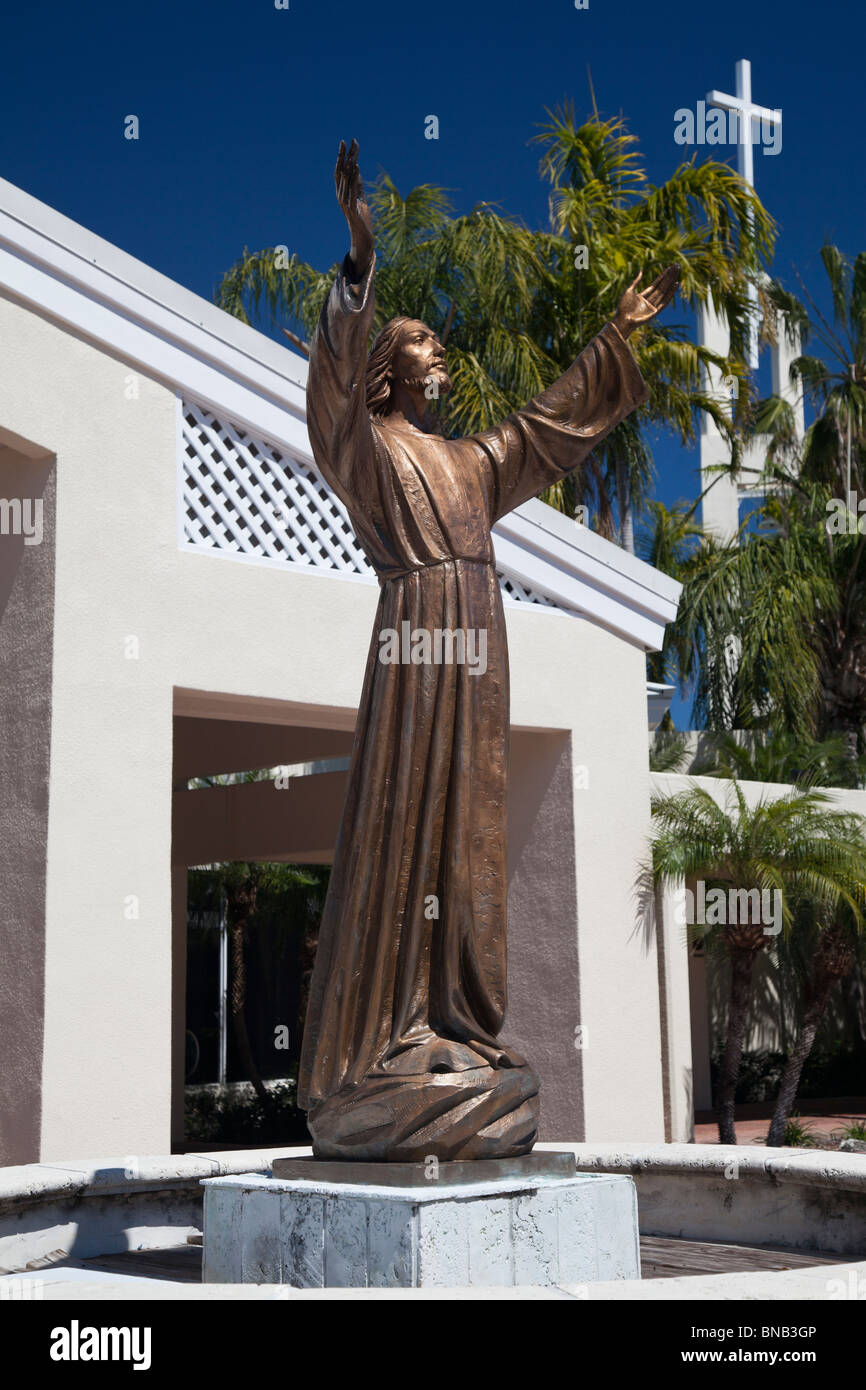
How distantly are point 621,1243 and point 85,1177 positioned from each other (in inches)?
78.6

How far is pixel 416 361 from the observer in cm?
482

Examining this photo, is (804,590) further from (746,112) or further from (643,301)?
(643,301)

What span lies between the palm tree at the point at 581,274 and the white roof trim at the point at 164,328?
8.31 meters

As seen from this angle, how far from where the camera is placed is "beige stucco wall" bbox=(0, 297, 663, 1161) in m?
7.84

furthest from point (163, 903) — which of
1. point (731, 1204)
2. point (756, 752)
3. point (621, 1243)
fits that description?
point (756, 752)

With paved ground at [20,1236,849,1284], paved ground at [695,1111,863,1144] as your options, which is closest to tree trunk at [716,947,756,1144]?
paved ground at [695,1111,863,1144]

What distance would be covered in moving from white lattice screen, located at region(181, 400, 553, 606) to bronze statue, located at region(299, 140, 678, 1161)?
13.8ft

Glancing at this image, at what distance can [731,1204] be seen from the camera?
5.61m

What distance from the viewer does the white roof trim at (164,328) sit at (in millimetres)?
8109

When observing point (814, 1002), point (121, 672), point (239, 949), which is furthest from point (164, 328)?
point (239, 949)

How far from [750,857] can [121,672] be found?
5.48m

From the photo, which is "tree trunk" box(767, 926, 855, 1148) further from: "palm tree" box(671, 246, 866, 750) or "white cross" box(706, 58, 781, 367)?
"white cross" box(706, 58, 781, 367)

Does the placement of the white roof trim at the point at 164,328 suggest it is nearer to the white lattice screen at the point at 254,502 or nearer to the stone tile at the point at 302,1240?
the white lattice screen at the point at 254,502
